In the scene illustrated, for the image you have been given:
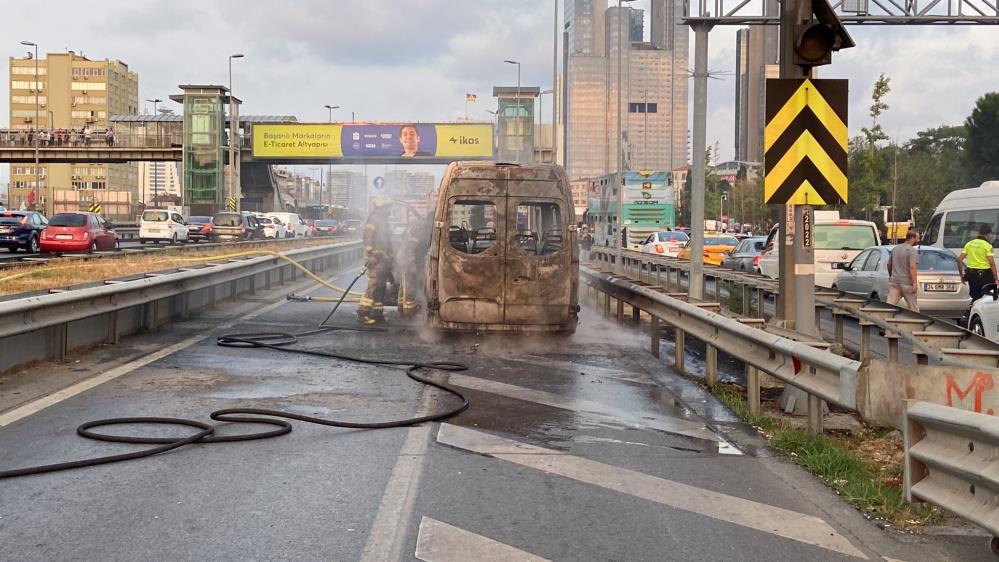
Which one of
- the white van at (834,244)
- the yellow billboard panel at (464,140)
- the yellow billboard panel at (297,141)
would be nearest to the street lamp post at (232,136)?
the yellow billboard panel at (297,141)

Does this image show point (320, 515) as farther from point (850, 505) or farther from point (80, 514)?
point (850, 505)

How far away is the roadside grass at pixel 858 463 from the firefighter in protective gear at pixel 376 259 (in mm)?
8309

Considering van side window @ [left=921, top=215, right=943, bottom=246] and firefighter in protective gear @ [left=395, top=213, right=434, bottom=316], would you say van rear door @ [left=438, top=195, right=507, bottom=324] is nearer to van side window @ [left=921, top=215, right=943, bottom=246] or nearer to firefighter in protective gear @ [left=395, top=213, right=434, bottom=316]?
firefighter in protective gear @ [left=395, top=213, right=434, bottom=316]

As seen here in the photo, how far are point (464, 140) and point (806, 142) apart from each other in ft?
230

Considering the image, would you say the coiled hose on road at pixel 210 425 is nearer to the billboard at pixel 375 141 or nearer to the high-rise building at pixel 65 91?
the billboard at pixel 375 141

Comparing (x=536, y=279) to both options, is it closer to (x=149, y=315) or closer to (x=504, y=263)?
(x=504, y=263)

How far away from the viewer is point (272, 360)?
12.0m

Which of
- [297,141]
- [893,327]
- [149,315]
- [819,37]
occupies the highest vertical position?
[297,141]

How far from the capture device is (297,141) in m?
79.1

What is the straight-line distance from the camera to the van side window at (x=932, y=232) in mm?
25438

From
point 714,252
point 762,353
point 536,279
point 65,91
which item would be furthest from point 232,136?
point 65,91

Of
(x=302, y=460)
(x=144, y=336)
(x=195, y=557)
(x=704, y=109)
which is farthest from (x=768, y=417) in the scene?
(x=704, y=109)

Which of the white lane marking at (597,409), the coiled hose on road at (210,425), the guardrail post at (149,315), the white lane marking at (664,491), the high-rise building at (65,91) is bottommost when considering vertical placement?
the white lane marking at (597,409)

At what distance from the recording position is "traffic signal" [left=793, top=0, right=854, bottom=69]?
8.99 m
